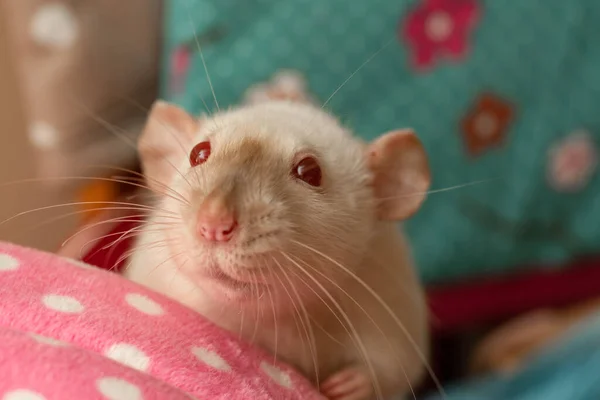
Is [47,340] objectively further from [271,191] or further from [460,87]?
[460,87]

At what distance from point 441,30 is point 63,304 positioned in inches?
43.0

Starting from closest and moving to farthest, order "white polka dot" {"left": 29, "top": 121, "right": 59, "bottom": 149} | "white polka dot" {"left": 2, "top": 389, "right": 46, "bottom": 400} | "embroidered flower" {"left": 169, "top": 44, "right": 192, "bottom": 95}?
"white polka dot" {"left": 2, "top": 389, "right": 46, "bottom": 400}, "white polka dot" {"left": 29, "top": 121, "right": 59, "bottom": 149}, "embroidered flower" {"left": 169, "top": 44, "right": 192, "bottom": 95}

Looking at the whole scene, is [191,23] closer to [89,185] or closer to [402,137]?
[89,185]

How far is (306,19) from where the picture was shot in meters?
1.37

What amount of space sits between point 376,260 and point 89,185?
45 centimetres

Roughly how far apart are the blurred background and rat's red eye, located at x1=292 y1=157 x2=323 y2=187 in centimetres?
57

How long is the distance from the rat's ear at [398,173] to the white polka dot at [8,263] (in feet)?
1.26

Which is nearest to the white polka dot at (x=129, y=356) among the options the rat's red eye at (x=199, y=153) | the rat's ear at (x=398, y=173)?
the rat's red eye at (x=199, y=153)

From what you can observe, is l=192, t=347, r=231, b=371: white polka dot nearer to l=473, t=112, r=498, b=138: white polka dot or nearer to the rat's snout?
the rat's snout

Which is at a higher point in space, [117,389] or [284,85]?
[284,85]

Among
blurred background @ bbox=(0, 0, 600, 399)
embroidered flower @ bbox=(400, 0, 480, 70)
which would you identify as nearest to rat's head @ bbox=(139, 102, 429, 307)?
blurred background @ bbox=(0, 0, 600, 399)

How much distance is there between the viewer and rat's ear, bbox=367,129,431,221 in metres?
0.74

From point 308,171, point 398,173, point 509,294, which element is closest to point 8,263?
point 308,171

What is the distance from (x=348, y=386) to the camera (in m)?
0.70
